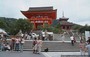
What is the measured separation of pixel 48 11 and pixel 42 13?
5.97 feet

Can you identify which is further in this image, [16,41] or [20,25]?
[20,25]

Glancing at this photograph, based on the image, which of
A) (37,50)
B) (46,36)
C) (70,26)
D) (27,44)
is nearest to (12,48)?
(37,50)

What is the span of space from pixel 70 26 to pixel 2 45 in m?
58.2

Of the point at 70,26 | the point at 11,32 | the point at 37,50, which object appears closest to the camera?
the point at 37,50

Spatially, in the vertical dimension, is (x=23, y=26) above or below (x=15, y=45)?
above

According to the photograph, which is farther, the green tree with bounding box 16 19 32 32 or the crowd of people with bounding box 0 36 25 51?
the green tree with bounding box 16 19 32 32

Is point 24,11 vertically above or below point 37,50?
above

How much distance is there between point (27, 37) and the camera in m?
44.2

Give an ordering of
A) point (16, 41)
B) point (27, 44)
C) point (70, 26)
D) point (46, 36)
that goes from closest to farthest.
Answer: point (16, 41) < point (27, 44) < point (46, 36) < point (70, 26)

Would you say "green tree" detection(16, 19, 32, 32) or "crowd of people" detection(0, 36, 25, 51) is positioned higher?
"green tree" detection(16, 19, 32, 32)

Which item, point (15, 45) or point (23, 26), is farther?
point (23, 26)

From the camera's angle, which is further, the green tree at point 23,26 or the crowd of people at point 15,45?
the green tree at point 23,26

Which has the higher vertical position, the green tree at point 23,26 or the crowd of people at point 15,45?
the green tree at point 23,26

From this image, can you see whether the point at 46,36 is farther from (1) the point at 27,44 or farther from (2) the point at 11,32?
(2) the point at 11,32
